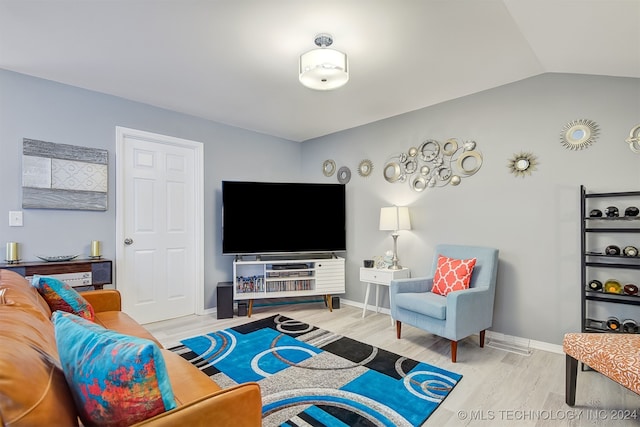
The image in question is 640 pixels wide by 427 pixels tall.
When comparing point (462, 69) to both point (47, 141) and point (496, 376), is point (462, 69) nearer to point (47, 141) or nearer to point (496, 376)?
point (496, 376)

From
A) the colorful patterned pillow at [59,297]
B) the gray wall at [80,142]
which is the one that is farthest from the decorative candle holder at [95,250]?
the colorful patterned pillow at [59,297]

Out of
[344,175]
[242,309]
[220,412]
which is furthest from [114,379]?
[344,175]

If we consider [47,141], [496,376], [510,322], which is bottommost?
[496,376]

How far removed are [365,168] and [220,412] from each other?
3568mm

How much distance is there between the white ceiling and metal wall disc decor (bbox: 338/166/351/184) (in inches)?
49.1

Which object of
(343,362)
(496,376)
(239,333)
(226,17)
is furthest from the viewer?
(239,333)

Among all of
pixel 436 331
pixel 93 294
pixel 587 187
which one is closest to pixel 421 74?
pixel 587 187

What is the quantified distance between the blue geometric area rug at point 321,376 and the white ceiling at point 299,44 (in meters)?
2.41

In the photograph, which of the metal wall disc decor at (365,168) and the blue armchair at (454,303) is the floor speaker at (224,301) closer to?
the blue armchair at (454,303)

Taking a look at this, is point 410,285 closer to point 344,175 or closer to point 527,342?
point 527,342

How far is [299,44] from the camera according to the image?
7.45 ft

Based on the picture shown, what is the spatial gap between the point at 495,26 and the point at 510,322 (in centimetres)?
250

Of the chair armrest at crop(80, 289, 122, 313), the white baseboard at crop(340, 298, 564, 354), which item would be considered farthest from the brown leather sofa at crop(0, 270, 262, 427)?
the white baseboard at crop(340, 298, 564, 354)

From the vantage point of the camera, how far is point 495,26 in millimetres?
2055
